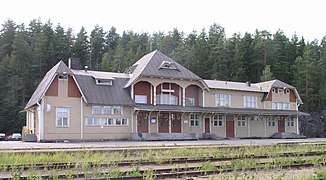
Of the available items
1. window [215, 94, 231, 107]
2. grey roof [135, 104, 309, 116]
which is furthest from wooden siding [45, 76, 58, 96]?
window [215, 94, 231, 107]

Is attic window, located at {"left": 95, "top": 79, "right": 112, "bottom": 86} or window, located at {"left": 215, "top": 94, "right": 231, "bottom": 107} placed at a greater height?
attic window, located at {"left": 95, "top": 79, "right": 112, "bottom": 86}

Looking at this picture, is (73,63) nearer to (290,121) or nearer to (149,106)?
(149,106)

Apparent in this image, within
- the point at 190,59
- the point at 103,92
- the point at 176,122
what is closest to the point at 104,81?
the point at 103,92

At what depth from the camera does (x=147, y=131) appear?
38188mm

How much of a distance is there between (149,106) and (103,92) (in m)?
4.57

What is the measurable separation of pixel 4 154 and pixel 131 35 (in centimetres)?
8319

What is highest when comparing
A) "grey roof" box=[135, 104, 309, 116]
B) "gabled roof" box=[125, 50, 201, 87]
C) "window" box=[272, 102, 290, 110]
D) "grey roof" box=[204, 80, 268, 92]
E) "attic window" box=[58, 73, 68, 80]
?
"gabled roof" box=[125, 50, 201, 87]

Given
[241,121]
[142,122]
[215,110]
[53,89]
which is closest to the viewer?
[53,89]

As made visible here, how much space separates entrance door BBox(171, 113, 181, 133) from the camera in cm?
3959

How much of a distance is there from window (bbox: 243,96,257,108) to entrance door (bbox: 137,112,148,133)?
13.0 metres

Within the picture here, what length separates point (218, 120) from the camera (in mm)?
43000

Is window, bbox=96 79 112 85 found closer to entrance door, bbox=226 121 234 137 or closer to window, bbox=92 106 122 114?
window, bbox=92 106 122 114

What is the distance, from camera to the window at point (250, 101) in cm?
4528

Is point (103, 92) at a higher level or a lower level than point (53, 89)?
lower
